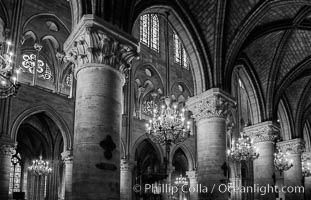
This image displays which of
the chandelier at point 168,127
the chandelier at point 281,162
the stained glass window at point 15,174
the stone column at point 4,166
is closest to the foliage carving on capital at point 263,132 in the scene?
the chandelier at point 281,162

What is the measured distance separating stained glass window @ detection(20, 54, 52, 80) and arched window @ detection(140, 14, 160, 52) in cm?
701

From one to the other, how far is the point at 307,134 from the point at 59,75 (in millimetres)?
19468

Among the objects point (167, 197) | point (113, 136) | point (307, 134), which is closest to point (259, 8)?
point (113, 136)

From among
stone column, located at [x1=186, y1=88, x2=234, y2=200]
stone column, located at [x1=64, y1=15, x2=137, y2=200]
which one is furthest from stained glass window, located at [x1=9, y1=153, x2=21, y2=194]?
stone column, located at [x1=64, y1=15, x2=137, y2=200]

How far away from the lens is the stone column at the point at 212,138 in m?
12.5

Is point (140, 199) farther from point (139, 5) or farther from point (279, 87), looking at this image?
point (139, 5)

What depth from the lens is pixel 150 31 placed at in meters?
26.0

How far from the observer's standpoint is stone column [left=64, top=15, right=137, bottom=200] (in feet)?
26.7

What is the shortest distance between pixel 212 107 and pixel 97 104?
594 centimetres

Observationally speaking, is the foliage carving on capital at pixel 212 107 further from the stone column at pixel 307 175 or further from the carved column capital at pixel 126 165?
the stone column at pixel 307 175

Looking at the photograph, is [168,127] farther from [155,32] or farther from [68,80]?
[155,32]

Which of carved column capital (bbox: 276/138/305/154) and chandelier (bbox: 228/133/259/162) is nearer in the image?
chandelier (bbox: 228/133/259/162)

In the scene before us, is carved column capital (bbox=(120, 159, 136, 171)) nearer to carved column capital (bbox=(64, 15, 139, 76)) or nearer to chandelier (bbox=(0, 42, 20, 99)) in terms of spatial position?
chandelier (bbox=(0, 42, 20, 99))

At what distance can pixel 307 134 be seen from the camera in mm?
27828
